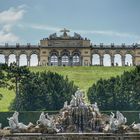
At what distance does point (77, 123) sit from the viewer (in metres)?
50.1

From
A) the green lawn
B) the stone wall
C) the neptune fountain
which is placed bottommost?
the stone wall

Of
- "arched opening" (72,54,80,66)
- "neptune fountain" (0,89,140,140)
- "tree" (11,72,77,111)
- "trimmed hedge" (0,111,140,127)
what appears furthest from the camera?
"arched opening" (72,54,80,66)

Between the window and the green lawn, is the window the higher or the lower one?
the higher one

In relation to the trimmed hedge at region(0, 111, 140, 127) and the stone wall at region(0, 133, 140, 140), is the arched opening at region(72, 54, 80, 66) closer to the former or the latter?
the trimmed hedge at region(0, 111, 140, 127)

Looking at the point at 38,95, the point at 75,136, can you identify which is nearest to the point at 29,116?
the point at 38,95

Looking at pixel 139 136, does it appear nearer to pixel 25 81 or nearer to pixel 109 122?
pixel 109 122

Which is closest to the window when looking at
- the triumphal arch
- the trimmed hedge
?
the triumphal arch

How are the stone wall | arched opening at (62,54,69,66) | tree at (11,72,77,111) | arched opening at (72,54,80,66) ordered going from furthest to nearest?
arched opening at (72,54,80,66), arched opening at (62,54,69,66), tree at (11,72,77,111), the stone wall

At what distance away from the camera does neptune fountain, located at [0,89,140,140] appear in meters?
45.2

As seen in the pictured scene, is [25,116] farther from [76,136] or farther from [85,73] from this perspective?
[85,73]

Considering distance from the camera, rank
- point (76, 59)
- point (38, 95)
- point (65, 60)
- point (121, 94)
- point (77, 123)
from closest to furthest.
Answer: point (77, 123) → point (38, 95) → point (121, 94) → point (76, 59) → point (65, 60)

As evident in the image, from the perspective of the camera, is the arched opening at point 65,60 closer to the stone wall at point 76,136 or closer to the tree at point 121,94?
the tree at point 121,94

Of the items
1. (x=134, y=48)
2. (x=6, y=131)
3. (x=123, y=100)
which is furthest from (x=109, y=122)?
(x=134, y=48)

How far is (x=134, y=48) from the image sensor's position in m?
129
